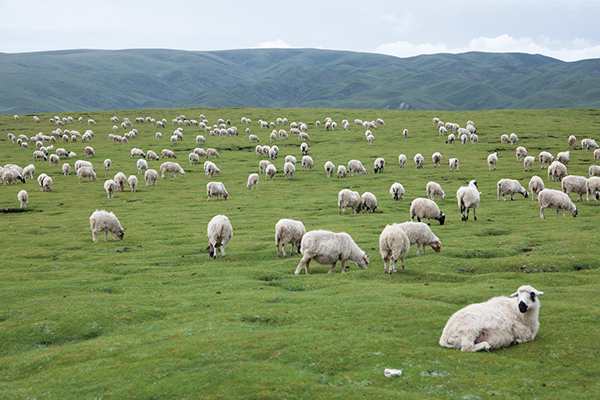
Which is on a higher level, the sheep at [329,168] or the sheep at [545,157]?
the sheep at [545,157]

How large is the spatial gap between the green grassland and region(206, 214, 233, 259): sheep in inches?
36.7

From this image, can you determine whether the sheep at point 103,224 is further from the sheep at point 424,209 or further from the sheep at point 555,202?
the sheep at point 555,202

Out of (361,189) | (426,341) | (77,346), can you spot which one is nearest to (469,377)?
(426,341)

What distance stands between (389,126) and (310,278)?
86.6m

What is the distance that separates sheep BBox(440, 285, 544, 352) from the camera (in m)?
11.4

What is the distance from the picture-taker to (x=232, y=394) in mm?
9352

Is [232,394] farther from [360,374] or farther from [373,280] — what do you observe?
[373,280]

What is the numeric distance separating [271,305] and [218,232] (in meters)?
8.52

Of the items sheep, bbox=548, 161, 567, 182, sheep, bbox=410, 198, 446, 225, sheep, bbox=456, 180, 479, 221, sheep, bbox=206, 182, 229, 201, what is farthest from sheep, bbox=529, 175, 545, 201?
sheep, bbox=206, 182, 229, 201

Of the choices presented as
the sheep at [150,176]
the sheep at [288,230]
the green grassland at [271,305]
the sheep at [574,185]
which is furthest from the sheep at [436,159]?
the sheep at [288,230]

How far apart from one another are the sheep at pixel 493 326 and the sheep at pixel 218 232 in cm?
1434

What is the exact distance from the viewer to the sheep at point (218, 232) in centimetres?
2292

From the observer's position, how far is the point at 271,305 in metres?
15.5

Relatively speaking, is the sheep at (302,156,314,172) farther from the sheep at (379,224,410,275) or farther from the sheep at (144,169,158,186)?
the sheep at (379,224,410,275)
